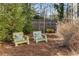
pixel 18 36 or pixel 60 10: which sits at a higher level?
pixel 60 10

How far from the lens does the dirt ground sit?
23.4 feet

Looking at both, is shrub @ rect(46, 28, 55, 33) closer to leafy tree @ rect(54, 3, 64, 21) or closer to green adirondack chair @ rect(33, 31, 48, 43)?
green adirondack chair @ rect(33, 31, 48, 43)

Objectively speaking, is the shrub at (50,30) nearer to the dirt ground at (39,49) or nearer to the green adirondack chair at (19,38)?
the dirt ground at (39,49)

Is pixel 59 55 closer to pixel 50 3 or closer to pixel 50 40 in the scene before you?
pixel 50 40

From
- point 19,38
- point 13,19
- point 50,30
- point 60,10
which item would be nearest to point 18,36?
point 19,38

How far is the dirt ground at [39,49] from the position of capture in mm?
7117

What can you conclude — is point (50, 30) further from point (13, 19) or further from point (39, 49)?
point (13, 19)

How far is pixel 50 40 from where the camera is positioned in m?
7.12

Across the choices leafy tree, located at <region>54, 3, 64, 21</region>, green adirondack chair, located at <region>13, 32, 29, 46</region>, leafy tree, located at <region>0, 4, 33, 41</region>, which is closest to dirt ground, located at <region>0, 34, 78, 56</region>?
green adirondack chair, located at <region>13, 32, 29, 46</region>

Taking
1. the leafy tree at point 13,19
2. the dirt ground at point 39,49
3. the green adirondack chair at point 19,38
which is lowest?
the dirt ground at point 39,49

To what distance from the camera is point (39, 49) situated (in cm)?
713

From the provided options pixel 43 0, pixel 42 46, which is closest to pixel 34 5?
pixel 43 0

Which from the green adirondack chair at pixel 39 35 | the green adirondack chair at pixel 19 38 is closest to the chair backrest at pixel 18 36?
the green adirondack chair at pixel 19 38

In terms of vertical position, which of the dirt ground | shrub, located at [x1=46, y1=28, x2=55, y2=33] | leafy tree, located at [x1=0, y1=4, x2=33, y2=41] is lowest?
the dirt ground
